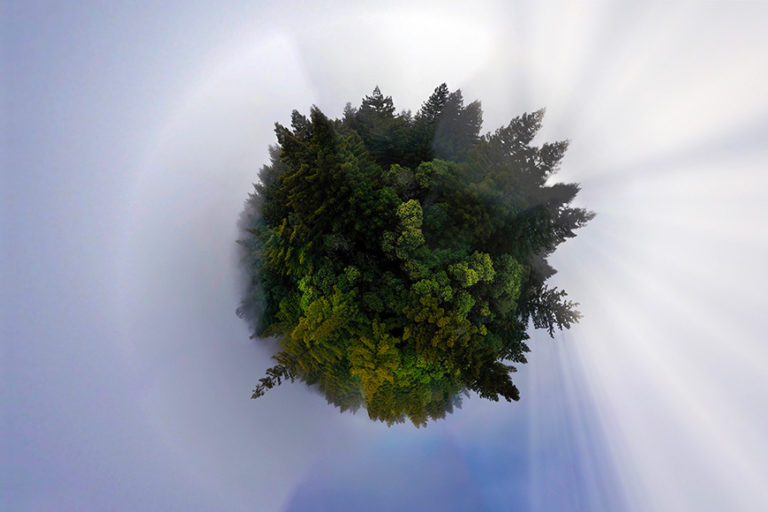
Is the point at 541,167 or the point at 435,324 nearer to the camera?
the point at 435,324

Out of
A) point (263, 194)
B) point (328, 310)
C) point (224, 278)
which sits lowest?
point (328, 310)

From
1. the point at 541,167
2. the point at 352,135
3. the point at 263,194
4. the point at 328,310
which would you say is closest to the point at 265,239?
the point at 263,194

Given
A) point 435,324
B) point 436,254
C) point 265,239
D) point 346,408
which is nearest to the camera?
point 435,324

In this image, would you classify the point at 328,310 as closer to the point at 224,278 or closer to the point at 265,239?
the point at 265,239

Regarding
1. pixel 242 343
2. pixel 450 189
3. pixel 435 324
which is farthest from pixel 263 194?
pixel 435 324

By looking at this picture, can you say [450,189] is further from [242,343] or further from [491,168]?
[242,343]

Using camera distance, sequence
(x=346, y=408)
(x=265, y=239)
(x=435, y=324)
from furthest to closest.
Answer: (x=346, y=408), (x=265, y=239), (x=435, y=324)

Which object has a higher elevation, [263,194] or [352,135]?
[263,194]
